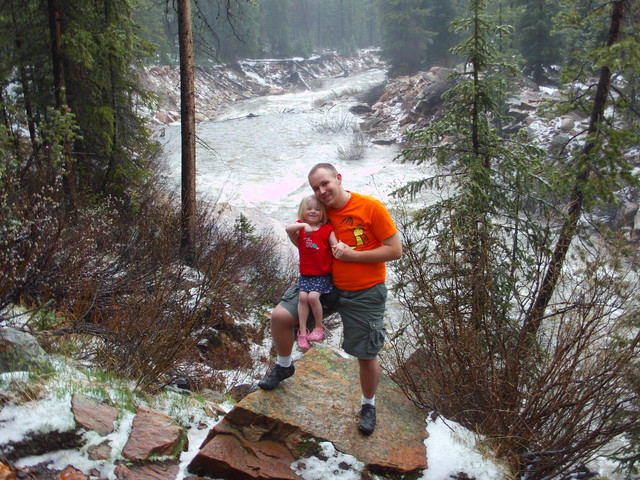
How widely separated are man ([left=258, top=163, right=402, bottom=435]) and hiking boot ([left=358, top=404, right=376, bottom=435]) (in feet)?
1.04

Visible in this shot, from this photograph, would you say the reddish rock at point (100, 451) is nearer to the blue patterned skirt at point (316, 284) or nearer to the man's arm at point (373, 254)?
the blue patterned skirt at point (316, 284)

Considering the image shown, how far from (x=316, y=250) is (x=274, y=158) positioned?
71.4ft

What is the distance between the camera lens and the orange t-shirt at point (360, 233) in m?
3.11

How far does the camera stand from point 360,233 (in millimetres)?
3129

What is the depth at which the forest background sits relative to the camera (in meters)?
3.83

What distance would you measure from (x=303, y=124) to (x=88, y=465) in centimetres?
3063

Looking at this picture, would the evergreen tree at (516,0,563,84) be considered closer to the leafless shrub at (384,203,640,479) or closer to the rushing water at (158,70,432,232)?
the rushing water at (158,70,432,232)

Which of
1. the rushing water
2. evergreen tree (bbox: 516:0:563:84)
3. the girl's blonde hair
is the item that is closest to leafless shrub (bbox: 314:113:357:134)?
the rushing water

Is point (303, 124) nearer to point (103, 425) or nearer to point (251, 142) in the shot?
point (251, 142)

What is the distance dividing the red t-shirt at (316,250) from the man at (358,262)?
60 millimetres

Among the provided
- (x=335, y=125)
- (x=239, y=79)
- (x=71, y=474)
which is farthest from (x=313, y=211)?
(x=239, y=79)

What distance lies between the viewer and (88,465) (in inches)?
105

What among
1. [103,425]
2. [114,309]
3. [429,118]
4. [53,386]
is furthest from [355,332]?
[429,118]

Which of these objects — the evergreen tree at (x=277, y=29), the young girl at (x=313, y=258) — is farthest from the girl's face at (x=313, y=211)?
the evergreen tree at (x=277, y=29)
